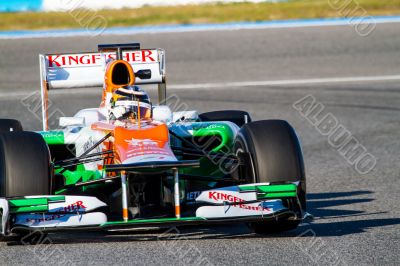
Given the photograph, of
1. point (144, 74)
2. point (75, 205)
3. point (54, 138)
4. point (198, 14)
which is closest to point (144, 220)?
point (75, 205)

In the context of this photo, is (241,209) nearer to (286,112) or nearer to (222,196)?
(222,196)

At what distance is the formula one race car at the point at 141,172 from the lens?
263 inches

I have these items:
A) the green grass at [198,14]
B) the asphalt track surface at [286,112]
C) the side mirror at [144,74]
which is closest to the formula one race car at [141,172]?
the asphalt track surface at [286,112]

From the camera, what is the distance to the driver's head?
803 centimetres

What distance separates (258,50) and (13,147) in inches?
516

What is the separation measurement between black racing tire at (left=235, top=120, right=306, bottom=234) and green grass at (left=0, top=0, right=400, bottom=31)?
49.3ft

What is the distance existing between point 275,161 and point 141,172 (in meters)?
1.12

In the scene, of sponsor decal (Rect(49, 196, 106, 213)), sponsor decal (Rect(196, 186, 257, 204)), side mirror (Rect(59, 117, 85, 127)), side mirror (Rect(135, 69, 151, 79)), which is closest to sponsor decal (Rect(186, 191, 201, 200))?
sponsor decal (Rect(196, 186, 257, 204))

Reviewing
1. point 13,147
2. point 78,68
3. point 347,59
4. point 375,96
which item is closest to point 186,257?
point 13,147

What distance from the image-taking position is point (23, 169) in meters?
6.91

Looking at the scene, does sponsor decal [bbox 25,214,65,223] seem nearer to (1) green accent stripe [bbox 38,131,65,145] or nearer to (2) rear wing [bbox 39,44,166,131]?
(1) green accent stripe [bbox 38,131,65,145]

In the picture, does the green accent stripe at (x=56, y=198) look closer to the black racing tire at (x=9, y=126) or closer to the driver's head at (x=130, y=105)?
the driver's head at (x=130, y=105)

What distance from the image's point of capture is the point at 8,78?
18.0 meters

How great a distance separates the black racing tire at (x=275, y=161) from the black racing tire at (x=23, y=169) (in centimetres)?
159
